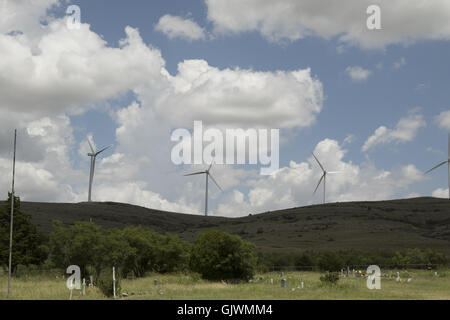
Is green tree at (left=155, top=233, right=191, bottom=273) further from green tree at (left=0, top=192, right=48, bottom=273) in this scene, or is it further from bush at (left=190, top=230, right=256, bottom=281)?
green tree at (left=0, top=192, right=48, bottom=273)

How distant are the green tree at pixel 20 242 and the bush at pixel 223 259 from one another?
20.9 metres

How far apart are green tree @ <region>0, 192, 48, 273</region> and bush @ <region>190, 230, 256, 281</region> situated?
822 inches

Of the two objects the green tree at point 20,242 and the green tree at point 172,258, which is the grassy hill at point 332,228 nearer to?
the green tree at point 172,258

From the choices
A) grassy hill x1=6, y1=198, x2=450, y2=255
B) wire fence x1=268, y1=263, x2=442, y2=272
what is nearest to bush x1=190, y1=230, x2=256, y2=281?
wire fence x1=268, y1=263, x2=442, y2=272

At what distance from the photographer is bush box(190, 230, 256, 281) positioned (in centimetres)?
6075

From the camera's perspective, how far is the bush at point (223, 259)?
6075 cm

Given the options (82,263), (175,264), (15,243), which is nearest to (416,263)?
(175,264)
